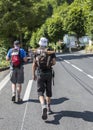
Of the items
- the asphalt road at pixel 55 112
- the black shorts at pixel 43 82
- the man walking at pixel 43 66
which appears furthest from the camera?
the black shorts at pixel 43 82

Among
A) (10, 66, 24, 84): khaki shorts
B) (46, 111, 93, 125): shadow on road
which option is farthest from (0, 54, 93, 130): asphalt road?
(10, 66, 24, 84): khaki shorts

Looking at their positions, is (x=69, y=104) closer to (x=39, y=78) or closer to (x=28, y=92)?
(x=39, y=78)

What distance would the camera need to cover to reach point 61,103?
1188cm

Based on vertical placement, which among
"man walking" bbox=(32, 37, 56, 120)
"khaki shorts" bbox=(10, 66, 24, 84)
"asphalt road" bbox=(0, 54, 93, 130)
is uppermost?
"man walking" bbox=(32, 37, 56, 120)

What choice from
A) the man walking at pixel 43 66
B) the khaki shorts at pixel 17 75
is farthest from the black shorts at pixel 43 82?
the khaki shorts at pixel 17 75

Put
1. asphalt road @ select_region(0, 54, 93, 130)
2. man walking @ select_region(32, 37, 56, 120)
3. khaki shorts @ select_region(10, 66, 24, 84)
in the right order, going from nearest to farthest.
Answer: asphalt road @ select_region(0, 54, 93, 130)
man walking @ select_region(32, 37, 56, 120)
khaki shorts @ select_region(10, 66, 24, 84)

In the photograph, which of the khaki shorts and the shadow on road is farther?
the khaki shorts

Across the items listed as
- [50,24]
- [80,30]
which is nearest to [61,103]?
[80,30]

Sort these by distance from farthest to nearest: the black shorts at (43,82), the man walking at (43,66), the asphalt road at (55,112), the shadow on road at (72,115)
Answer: the black shorts at (43,82) < the man walking at (43,66) < the shadow on road at (72,115) < the asphalt road at (55,112)

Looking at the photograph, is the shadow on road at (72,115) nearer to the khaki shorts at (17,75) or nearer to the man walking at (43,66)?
the man walking at (43,66)

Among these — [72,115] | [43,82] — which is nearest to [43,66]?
[43,82]

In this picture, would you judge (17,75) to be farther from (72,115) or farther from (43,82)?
(72,115)

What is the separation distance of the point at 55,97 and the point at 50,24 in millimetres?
89477

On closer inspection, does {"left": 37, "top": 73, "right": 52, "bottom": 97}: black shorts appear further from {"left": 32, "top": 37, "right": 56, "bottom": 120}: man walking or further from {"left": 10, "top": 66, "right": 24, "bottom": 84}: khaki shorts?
{"left": 10, "top": 66, "right": 24, "bottom": 84}: khaki shorts
